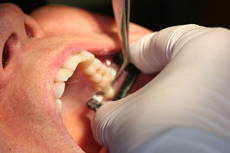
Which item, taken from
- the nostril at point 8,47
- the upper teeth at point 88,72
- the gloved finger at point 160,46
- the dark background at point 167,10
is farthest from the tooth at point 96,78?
the dark background at point 167,10

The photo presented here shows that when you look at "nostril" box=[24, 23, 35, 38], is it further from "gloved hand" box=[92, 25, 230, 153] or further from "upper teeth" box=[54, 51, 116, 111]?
"gloved hand" box=[92, 25, 230, 153]

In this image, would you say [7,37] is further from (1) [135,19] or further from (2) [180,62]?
(1) [135,19]

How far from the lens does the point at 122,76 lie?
1.03 m

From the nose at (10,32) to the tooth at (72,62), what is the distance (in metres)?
0.11

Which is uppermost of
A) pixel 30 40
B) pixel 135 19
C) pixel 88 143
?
pixel 30 40

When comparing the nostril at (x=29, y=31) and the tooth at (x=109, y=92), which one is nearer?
the nostril at (x=29, y=31)

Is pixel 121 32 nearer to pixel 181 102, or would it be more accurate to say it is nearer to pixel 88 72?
pixel 88 72

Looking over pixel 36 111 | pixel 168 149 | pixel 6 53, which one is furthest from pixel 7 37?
pixel 168 149

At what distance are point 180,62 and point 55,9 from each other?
18.3 inches

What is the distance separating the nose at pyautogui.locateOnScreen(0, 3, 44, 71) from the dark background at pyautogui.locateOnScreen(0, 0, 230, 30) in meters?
0.34

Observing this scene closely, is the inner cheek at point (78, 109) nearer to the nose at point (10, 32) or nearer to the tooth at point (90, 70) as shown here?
the tooth at point (90, 70)

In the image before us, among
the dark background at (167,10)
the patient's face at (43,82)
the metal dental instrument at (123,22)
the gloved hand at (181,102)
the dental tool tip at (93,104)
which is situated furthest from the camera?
the dark background at (167,10)

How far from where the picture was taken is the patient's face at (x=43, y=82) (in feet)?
2.47

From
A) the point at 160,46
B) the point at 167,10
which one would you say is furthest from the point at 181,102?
the point at 167,10
